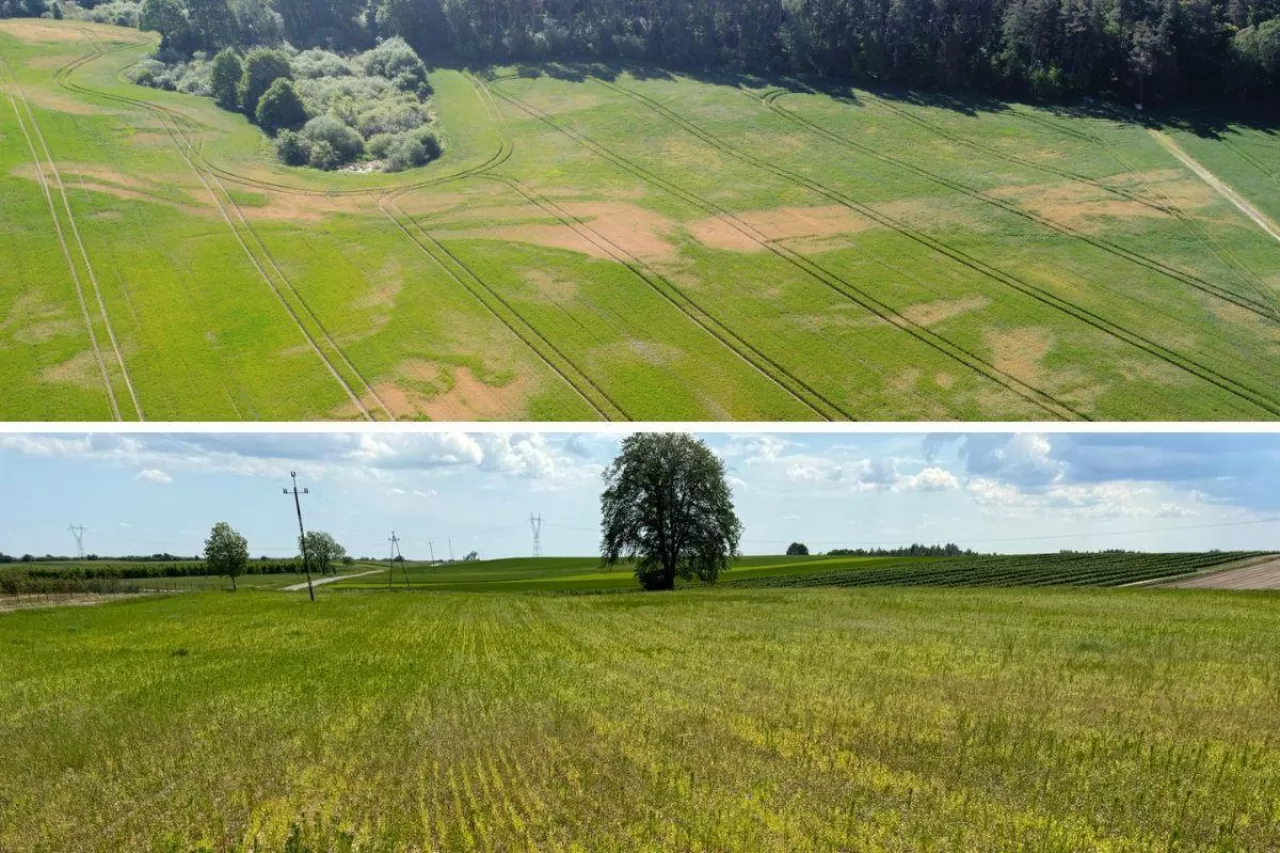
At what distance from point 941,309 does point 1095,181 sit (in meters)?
25.3

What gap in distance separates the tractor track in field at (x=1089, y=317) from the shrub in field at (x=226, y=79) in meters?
60.9

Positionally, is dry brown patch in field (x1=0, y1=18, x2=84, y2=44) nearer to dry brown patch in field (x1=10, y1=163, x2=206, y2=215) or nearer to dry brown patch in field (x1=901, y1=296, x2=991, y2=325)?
dry brown patch in field (x1=10, y1=163, x2=206, y2=215)

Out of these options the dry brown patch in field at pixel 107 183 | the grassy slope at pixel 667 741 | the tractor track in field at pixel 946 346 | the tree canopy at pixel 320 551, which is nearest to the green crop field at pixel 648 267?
the tractor track in field at pixel 946 346

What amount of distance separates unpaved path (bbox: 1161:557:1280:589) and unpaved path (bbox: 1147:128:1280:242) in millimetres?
22678

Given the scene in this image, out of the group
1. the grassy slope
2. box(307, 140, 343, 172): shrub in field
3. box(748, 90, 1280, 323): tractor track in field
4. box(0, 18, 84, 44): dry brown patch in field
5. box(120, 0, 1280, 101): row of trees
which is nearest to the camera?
the grassy slope

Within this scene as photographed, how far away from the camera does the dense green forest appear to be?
7375 centimetres

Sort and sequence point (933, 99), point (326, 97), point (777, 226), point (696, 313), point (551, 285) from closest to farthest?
point (696, 313), point (551, 285), point (777, 226), point (933, 99), point (326, 97)

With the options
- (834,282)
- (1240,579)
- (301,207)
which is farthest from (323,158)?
(1240,579)

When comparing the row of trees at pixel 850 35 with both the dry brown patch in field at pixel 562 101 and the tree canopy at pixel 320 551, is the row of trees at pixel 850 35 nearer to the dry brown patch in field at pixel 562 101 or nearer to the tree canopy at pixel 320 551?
the dry brown patch in field at pixel 562 101

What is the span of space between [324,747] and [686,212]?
171ft

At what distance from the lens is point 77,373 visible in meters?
43.5

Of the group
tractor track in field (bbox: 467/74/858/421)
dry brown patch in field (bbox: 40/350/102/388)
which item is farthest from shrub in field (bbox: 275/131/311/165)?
dry brown patch in field (bbox: 40/350/102/388)

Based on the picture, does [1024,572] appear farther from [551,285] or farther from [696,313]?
[551,285]

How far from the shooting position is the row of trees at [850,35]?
73.8m
